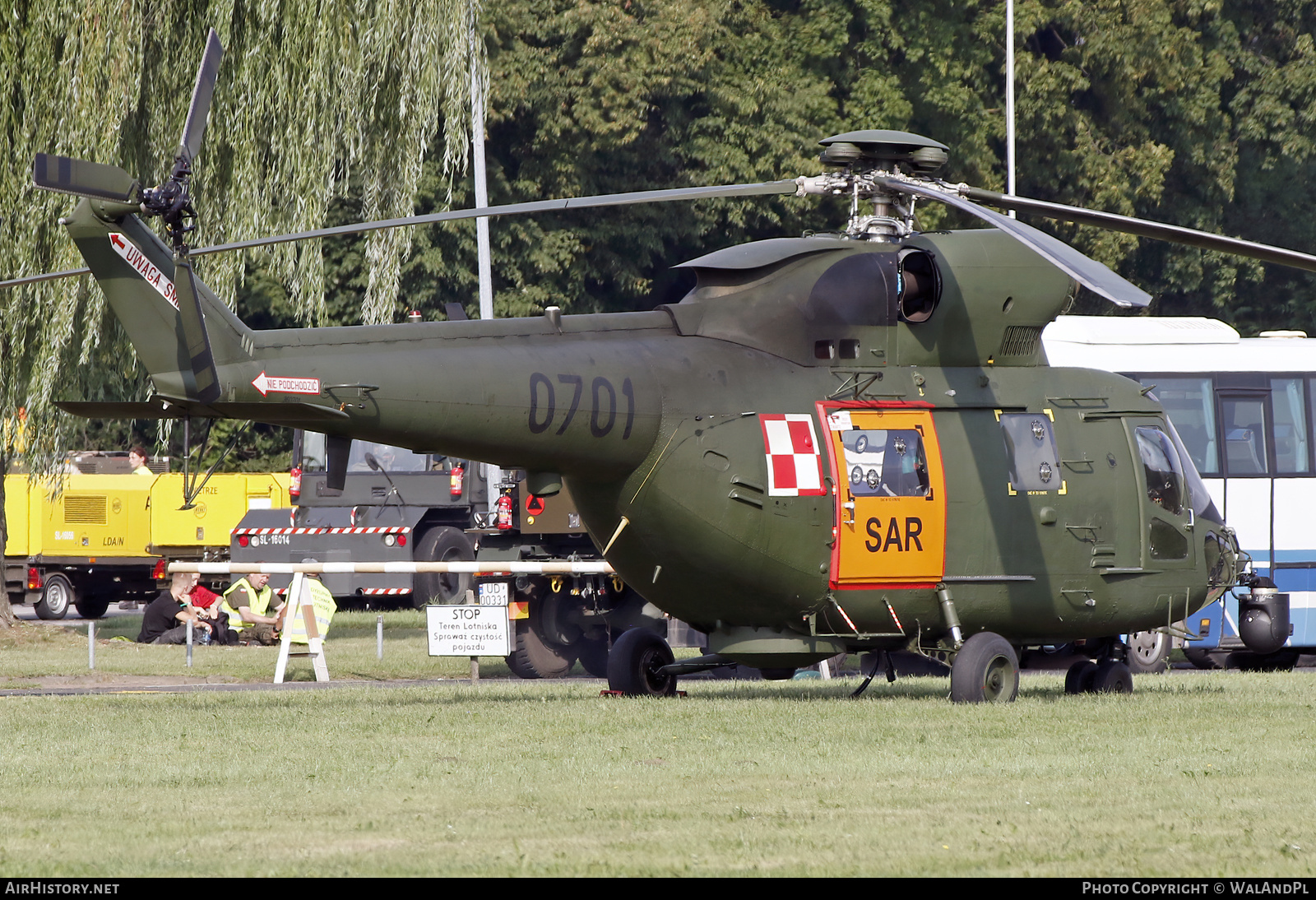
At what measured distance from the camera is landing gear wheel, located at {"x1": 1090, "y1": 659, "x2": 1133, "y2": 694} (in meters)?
15.1

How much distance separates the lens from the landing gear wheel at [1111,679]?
15.1 m

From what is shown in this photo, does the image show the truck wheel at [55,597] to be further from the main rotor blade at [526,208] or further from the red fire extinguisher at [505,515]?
the main rotor blade at [526,208]

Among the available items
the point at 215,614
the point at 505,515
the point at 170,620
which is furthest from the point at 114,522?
the point at 505,515

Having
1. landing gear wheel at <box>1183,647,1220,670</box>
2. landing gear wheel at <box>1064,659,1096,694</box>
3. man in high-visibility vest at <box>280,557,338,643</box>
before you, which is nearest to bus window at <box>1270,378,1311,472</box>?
landing gear wheel at <box>1183,647,1220,670</box>

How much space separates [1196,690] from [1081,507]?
2265mm

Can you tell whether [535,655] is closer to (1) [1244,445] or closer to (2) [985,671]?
(2) [985,671]

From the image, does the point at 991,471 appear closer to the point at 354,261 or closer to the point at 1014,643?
the point at 1014,643

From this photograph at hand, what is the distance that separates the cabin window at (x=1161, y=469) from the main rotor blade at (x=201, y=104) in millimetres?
8061

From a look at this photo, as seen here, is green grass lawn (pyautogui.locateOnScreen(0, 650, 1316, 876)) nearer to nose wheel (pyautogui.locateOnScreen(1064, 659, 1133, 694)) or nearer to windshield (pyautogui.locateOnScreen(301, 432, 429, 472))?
nose wheel (pyautogui.locateOnScreen(1064, 659, 1133, 694))

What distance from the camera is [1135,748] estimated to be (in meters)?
11.1

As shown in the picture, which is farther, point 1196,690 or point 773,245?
point 1196,690

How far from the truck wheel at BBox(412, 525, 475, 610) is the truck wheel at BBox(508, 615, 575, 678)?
22.9ft

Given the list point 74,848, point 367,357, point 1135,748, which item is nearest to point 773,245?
point 367,357

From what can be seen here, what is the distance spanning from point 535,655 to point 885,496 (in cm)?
739
